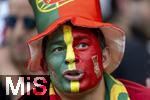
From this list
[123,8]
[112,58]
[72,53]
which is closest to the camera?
[72,53]

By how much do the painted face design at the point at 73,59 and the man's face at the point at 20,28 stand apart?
3.24ft

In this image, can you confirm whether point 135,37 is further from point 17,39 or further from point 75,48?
point 75,48

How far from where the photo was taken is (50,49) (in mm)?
4223

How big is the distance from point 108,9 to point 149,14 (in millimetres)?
436

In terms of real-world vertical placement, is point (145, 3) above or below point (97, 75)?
above

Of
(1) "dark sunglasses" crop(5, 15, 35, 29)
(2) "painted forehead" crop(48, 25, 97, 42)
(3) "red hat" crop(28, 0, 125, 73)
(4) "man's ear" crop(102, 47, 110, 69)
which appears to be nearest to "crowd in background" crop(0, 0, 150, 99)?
(1) "dark sunglasses" crop(5, 15, 35, 29)

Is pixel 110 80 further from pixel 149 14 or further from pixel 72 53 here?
pixel 149 14

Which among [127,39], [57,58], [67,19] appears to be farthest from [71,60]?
[127,39]

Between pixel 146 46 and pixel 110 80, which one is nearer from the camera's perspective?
pixel 110 80

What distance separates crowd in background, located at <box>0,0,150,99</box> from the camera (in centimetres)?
517

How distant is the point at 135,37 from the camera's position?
5.64 meters

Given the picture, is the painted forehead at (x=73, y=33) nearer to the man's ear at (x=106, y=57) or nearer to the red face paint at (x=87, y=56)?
the red face paint at (x=87, y=56)

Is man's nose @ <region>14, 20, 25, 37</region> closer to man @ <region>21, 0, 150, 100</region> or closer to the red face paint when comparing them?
man @ <region>21, 0, 150, 100</region>

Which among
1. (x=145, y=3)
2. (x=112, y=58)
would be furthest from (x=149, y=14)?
(x=112, y=58)
